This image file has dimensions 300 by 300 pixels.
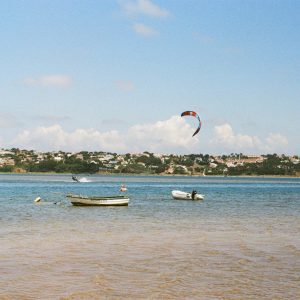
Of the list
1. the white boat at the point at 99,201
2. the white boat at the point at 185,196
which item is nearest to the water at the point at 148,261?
the white boat at the point at 99,201

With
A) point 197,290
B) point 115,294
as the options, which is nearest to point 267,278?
point 197,290

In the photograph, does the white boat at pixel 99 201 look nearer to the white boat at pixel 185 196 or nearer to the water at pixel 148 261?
the white boat at pixel 185 196

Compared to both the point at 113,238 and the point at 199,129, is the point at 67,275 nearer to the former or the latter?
the point at 113,238

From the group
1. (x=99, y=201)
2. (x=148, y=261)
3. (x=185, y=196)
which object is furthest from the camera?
(x=185, y=196)

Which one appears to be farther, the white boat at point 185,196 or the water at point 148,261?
the white boat at point 185,196

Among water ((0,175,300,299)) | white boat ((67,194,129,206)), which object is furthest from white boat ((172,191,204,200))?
water ((0,175,300,299))

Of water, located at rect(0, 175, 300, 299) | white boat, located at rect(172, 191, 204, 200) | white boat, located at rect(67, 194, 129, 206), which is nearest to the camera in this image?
water, located at rect(0, 175, 300, 299)

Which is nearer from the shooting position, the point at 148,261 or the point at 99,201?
the point at 148,261

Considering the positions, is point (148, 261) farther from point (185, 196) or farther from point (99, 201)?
point (185, 196)

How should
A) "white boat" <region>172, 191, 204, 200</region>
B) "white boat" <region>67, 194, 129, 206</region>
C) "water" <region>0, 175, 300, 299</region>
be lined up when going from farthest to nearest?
"white boat" <region>172, 191, 204, 200</region>
"white boat" <region>67, 194, 129, 206</region>
"water" <region>0, 175, 300, 299</region>

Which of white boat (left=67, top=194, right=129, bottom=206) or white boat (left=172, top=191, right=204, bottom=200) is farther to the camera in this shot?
white boat (left=172, top=191, right=204, bottom=200)

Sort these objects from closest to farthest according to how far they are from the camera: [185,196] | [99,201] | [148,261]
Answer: [148,261] → [99,201] → [185,196]

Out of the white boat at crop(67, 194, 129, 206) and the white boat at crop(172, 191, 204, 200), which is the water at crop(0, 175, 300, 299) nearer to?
the white boat at crop(67, 194, 129, 206)

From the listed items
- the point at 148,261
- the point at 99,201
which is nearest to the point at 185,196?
the point at 99,201
